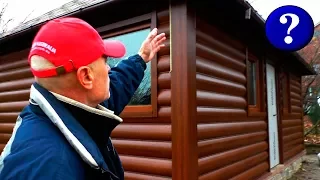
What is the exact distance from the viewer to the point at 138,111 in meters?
3.94

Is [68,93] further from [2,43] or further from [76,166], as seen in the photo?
[2,43]

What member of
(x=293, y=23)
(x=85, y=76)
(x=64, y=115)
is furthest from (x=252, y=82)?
(x=64, y=115)

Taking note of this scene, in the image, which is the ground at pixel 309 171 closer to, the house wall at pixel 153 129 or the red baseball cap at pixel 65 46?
the house wall at pixel 153 129

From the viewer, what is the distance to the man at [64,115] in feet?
2.92

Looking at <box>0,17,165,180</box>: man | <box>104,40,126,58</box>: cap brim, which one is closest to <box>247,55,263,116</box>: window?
<box>104,40,126,58</box>: cap brim

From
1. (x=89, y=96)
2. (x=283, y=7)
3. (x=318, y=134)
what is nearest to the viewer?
(x=89, y=96)

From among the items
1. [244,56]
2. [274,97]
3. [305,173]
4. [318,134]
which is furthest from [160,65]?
[318,134]

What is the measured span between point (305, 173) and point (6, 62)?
835cm

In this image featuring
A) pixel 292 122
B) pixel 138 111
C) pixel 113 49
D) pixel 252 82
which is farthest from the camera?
pixel 292 122

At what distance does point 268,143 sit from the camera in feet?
21.9

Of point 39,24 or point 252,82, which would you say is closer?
point 39,24

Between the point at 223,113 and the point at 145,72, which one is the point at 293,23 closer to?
the point at 223,113

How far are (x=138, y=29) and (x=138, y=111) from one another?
1079mm

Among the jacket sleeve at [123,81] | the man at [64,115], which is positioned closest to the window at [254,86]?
the jacket sleeve at [123,81]
